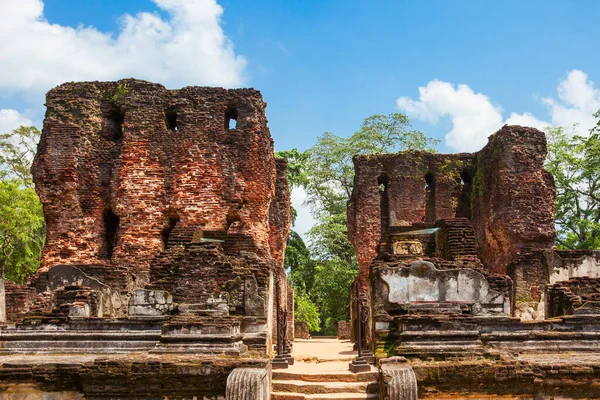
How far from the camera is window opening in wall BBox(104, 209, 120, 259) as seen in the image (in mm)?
18891

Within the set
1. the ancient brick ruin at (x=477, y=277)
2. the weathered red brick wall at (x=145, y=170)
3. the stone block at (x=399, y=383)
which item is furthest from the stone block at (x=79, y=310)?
the weathered red brick wall at (x=145, y=170)

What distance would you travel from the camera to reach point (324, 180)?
114ft

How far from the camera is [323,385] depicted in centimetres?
859

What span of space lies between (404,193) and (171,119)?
983cm

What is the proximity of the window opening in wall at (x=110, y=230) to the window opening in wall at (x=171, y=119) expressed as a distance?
3.29 metres

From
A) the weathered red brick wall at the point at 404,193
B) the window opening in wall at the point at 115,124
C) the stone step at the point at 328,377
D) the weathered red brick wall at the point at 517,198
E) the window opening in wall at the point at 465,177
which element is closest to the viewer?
the stone step at the point at 328,377

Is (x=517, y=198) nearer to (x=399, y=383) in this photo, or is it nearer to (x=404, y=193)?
(x=404, y=193)

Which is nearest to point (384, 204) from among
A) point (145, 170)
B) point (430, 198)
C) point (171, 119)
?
point (430, 198)

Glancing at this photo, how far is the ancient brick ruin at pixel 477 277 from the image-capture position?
6879mm

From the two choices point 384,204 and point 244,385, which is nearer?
point 244,385

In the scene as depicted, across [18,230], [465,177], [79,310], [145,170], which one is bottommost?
[79,310]

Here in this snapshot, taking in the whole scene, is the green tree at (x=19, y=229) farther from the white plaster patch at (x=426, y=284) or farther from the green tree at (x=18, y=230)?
the white plaster patch at (x=426, y=284)

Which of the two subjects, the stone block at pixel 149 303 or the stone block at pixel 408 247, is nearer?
the stone block at pixel 149 303

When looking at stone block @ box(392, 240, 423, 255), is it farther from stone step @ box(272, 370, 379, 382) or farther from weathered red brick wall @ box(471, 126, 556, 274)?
weathered red brick wall @ box(471, 126, 556, 274)
